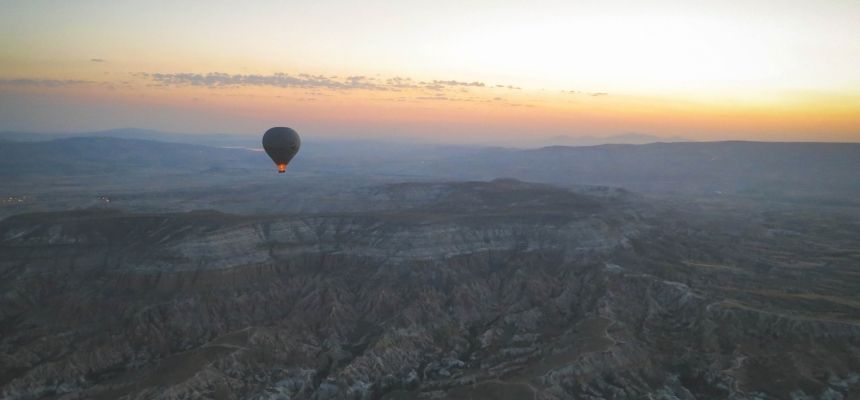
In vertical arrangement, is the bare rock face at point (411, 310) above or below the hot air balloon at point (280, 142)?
below

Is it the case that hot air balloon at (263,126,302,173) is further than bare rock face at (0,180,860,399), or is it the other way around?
hot air balloon at (263,126,302,173)

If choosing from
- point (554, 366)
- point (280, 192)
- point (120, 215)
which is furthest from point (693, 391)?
point (280, 192)

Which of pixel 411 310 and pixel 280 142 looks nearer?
pixel 280 142

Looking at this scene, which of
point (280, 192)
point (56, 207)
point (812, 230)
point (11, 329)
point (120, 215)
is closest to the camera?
point (11, 329)

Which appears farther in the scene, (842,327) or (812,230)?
(812,230)

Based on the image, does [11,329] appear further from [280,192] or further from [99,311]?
[280,192]

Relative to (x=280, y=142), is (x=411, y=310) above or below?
below

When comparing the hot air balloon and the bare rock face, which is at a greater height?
the hot air balloon

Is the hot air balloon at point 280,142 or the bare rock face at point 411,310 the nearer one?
the bare rock face at point 411,310
